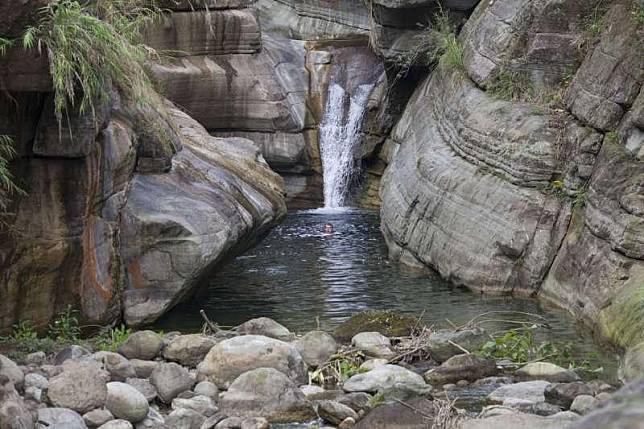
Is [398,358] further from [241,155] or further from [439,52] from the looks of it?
[439,52]

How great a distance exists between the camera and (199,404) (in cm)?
671

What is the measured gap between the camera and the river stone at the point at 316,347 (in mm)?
8227

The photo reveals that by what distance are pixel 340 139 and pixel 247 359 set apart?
44.2 feet

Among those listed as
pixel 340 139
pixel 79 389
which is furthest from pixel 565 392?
pixel 340 139

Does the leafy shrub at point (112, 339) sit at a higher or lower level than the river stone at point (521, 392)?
lower

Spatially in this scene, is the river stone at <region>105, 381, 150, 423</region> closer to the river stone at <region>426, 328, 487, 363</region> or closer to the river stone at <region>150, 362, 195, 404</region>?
the river stone at <region>150, 362, 195, 404</region>

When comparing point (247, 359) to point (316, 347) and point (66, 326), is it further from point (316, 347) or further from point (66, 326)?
point (66, 326)

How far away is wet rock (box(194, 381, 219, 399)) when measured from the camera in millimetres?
7008

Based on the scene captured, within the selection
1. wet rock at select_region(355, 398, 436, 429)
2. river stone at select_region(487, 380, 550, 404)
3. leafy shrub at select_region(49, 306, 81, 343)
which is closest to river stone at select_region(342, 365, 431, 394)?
river stone at select_region(487, 380, 550, 404)

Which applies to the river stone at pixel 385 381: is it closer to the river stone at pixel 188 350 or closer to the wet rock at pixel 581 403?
the wet rock at pixel 581 403

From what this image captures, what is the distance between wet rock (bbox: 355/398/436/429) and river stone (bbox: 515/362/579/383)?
1915mm

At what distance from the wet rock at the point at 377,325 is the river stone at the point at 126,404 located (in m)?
3.16

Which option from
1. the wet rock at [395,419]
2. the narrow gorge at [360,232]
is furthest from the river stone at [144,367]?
the wet rock at [395,419]

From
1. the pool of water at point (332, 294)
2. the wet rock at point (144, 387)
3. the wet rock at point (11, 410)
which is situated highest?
the wet rock at point (11, 410)
